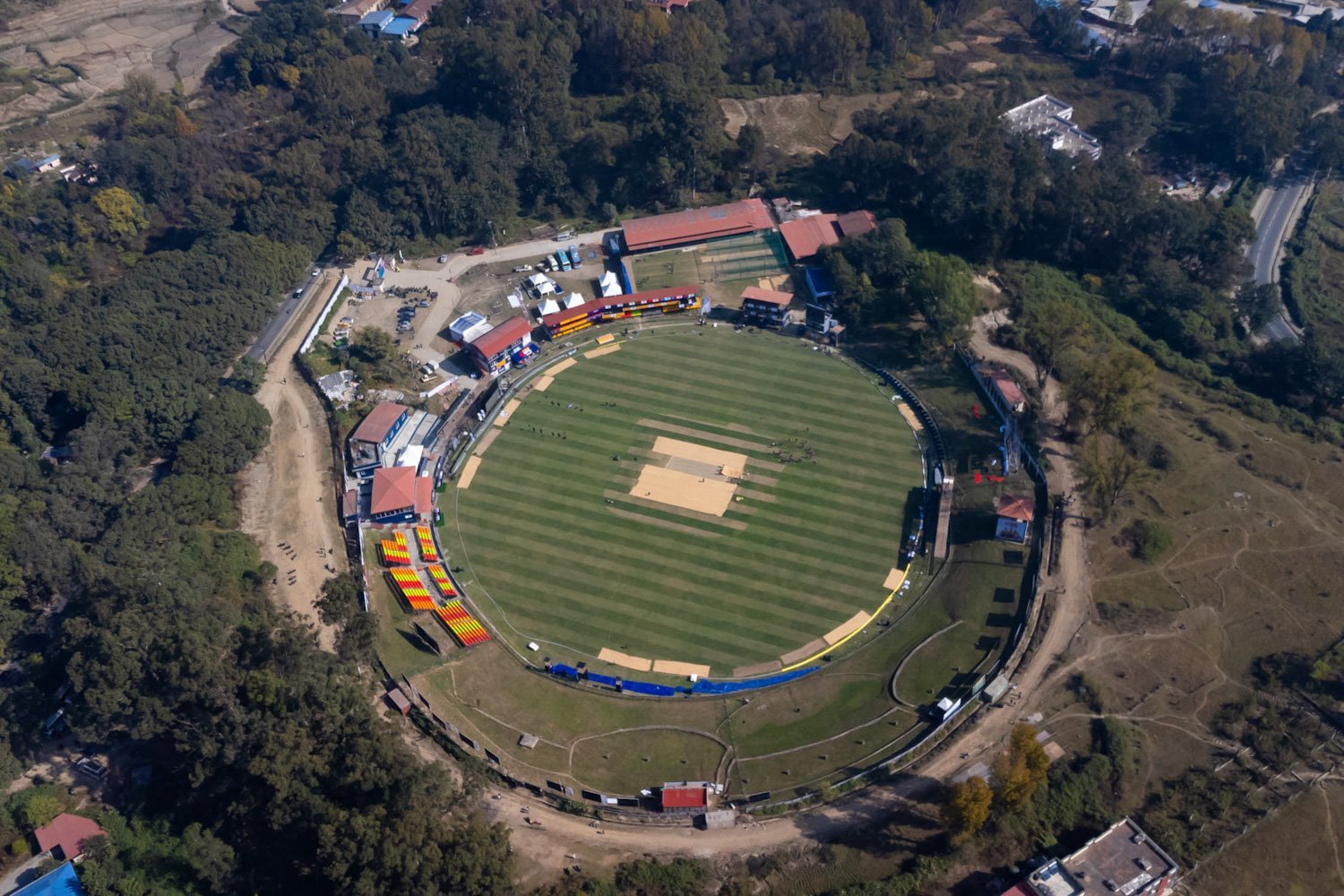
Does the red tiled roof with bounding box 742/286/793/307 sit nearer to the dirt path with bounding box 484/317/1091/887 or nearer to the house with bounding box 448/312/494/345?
the house with bounding box 448/312/494/345

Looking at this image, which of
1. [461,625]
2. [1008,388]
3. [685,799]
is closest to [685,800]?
[685,799]

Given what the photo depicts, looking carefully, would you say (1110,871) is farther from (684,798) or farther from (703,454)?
(703,454)

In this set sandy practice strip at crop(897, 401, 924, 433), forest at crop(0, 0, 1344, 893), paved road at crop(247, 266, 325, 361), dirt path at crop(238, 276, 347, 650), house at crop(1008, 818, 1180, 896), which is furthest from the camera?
paved road at crop(247, 266, 325, 361)

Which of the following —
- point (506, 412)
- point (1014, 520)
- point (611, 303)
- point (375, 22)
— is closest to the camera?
point (1014, 520)

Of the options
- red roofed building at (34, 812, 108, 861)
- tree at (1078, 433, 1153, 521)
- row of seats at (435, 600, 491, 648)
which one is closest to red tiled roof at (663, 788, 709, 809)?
row of seats at (435, 600, 491, 648)

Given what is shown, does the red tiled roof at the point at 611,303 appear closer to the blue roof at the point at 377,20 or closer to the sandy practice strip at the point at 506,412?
the sandy practice strip at the point at 506,412
